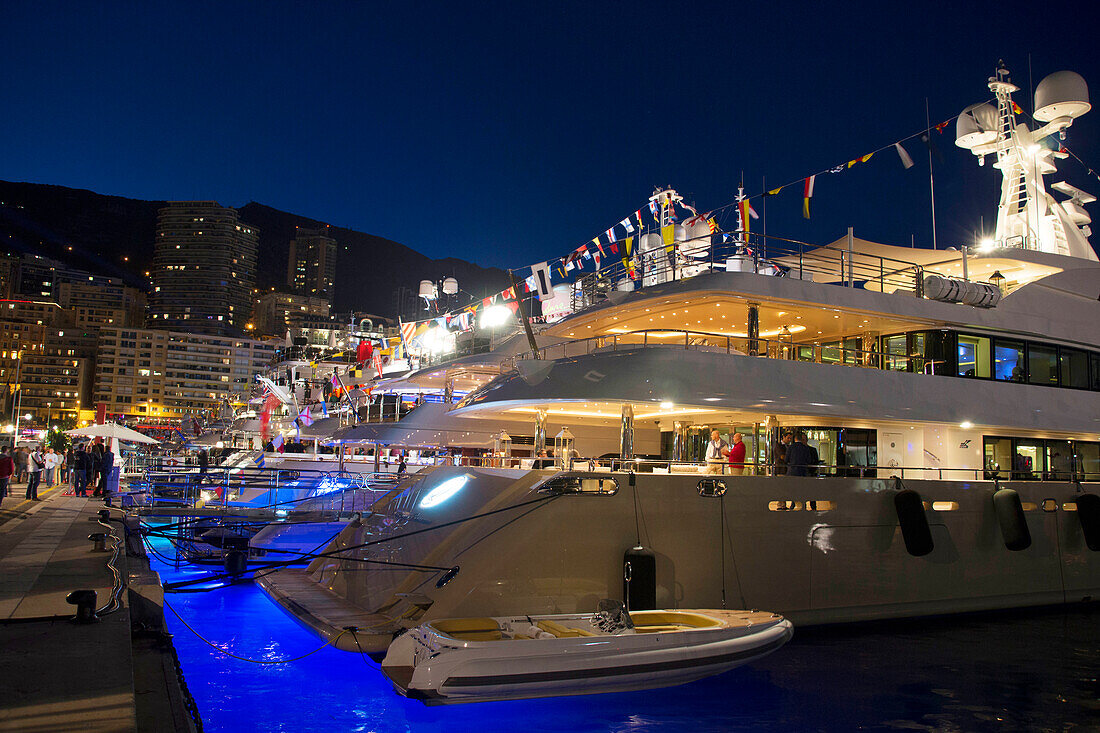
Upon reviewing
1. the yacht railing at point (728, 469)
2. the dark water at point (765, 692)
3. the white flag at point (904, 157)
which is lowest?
the dark water at point (765, 692)

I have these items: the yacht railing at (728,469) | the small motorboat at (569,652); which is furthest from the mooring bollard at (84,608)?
the yacht railing at (728,469)

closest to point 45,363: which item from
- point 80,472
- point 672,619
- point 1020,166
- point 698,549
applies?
point 80,472

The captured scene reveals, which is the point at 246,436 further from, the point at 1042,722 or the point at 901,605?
the point at 1042,722

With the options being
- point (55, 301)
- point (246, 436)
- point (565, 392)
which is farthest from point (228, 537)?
point (55, 301)

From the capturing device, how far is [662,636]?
8844mm

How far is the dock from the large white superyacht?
8.07ft

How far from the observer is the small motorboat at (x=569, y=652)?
7.91 metres

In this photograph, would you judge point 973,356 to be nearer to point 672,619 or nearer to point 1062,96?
point 1062,96

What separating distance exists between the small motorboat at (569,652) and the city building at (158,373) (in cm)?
13955

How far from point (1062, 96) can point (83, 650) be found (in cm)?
2306

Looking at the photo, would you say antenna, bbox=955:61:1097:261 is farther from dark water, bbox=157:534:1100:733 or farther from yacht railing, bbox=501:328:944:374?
dark water, bbox=157:534:1100:733

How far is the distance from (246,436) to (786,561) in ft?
155

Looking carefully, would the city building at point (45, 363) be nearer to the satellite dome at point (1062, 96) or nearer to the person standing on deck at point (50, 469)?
the person standing on deck at point (50, 469)

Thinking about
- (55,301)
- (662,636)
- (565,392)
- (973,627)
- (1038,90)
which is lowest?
(973,627)
